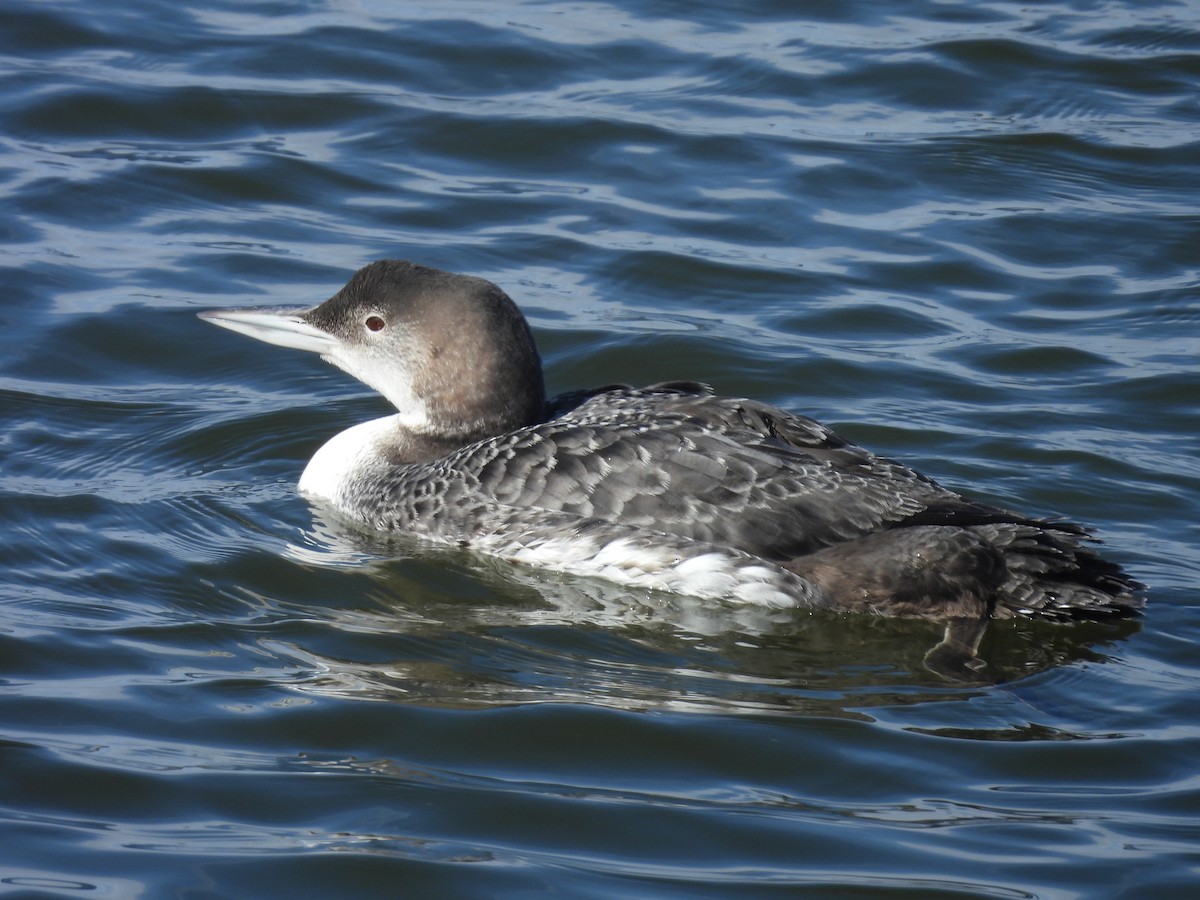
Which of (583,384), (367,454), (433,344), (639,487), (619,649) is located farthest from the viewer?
(583,384)

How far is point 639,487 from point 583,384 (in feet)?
6.50

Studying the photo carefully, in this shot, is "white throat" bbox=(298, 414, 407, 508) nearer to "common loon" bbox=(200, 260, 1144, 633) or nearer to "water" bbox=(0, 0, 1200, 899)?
"common loon" bbox=(200, 260, 1144, 633)

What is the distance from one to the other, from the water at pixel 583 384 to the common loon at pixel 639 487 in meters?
0.15

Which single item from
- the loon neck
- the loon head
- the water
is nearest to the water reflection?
the water

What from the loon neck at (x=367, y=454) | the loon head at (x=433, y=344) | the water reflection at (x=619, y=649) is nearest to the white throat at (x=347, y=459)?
the loon neck at (x=367, y=454)

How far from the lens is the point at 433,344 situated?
19.7 feet

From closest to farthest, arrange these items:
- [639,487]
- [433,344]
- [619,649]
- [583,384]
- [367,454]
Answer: [619,649], [639,487], [433,344], [367,454], [583,384]

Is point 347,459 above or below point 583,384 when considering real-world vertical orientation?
below

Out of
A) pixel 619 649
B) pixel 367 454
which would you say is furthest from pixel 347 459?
pixel 619 649

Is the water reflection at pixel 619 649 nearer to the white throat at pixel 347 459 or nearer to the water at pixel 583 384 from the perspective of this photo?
the water at pixel 583 384

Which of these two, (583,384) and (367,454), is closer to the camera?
(367,454)

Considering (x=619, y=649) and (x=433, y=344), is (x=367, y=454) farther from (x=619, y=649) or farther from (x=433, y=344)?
(x=619, y=649)

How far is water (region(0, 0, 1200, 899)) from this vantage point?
13.6ft

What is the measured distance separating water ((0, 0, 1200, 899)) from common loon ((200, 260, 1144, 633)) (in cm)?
15
